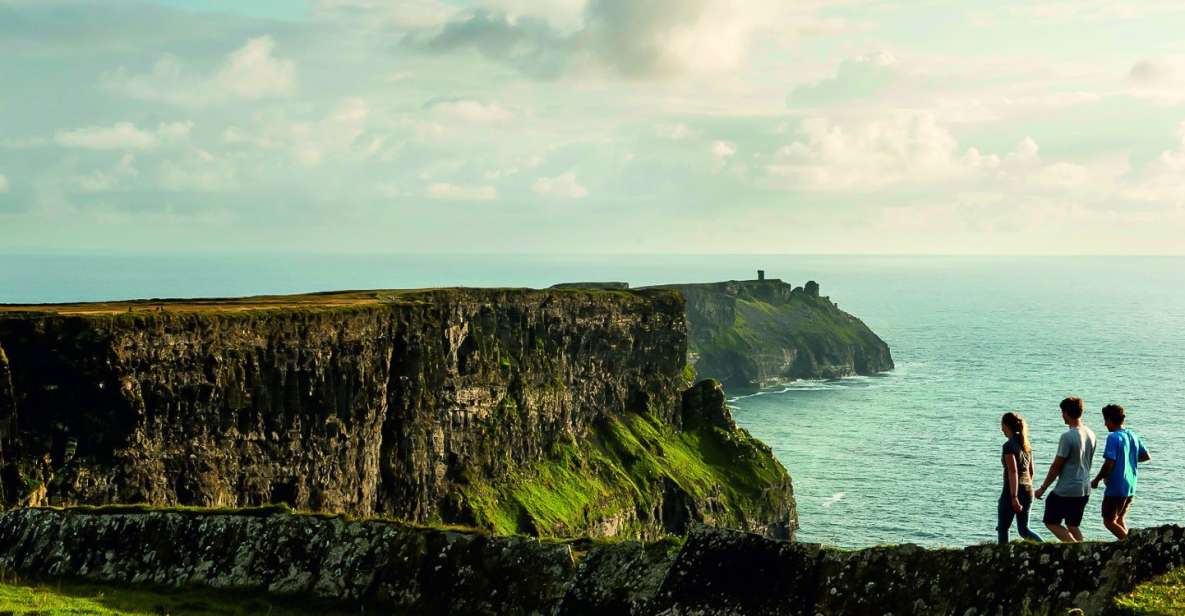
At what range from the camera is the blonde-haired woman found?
21.6 m

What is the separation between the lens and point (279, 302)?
87188 mm

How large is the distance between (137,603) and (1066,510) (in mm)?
18665

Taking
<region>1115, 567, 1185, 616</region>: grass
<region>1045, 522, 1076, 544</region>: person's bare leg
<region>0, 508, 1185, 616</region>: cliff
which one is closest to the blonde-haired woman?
<region>1045, 522, 1076, 544</region>: person's bare leg

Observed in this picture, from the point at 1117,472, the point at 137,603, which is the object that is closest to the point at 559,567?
the point at 137,603

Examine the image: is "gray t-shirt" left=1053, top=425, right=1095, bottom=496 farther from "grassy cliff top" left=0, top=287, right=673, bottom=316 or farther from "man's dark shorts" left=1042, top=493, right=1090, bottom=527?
"grassy cliff top" left=0, top=287, right=673, bottom=316

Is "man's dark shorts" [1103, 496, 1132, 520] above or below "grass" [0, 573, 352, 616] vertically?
above

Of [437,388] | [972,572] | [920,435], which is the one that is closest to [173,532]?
[972,572]

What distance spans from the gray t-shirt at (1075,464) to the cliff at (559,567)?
537cm

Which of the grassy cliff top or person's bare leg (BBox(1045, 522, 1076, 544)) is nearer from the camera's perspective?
person's bare leg (BBox(1045, 522, 1076, 544))

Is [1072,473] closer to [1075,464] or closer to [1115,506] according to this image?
[1075,464]

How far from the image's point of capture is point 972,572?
15.9 m

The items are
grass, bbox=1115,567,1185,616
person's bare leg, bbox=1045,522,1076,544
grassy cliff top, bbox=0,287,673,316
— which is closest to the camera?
grass, bbox=1115,567,1185,616

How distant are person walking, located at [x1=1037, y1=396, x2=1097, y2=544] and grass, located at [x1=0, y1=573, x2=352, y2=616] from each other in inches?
554

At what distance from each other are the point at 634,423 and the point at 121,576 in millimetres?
107928
